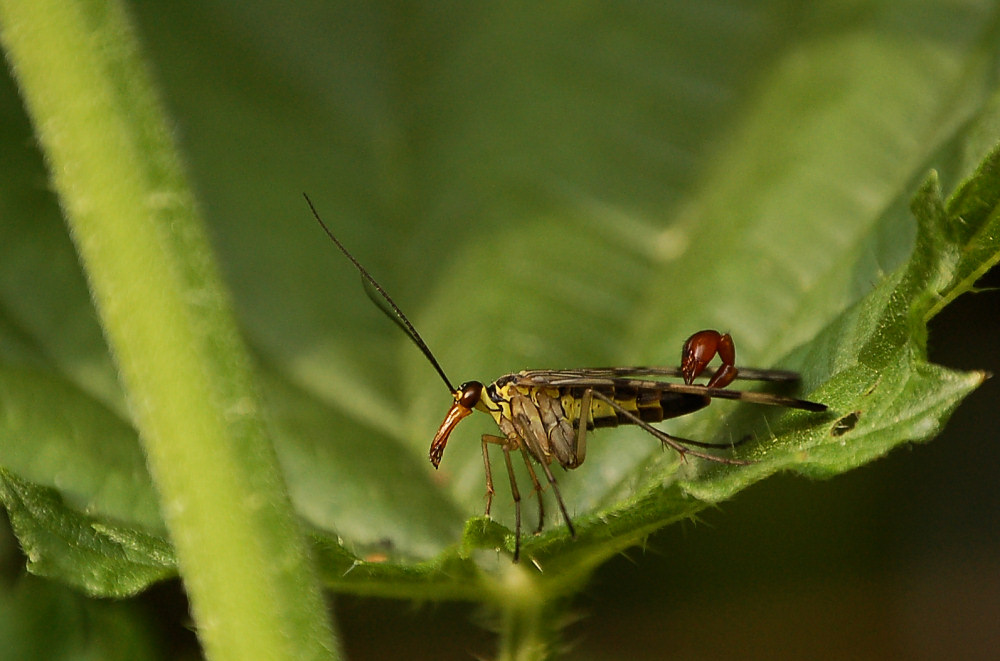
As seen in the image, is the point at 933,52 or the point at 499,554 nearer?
the point at 499,554

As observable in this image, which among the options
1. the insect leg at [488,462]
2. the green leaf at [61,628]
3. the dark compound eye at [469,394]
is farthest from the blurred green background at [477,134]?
the dark compound eye at [469,394]

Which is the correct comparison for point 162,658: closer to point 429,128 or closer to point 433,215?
point 433,215

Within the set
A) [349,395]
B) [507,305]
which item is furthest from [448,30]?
[349,395]

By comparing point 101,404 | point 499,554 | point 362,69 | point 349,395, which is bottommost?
point 499,554

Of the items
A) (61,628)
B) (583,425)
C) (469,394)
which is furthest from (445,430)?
(61,628)

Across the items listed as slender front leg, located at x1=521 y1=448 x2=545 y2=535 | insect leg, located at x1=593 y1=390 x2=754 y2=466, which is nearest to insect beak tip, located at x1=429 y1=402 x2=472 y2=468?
slender front leg, located at x1=521 y1=448 x2=545 y2=535

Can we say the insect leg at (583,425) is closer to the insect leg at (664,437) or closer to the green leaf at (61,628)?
Result: the insect leg at (664,437)
